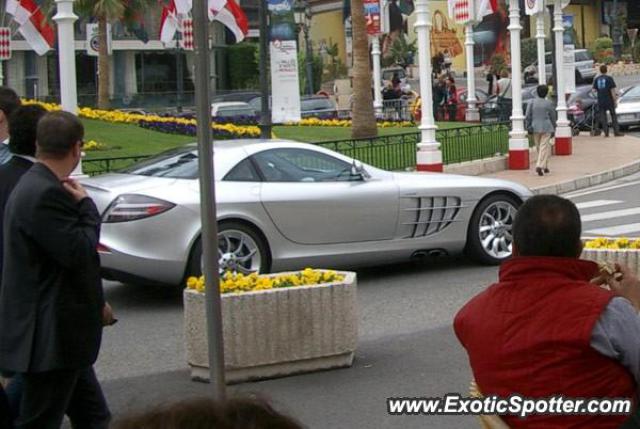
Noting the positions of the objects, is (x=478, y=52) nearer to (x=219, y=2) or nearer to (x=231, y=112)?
(x=231, y=112)

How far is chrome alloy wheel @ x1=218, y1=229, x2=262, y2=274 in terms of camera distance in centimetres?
945

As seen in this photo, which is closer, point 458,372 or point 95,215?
point 95,215

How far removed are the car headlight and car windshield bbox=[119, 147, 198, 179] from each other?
0.50 meters

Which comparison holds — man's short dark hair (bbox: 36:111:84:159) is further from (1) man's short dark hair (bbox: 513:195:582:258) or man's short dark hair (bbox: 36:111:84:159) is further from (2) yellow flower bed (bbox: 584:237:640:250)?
(2) yellow flower bed (bbox: 584:237:640:250)

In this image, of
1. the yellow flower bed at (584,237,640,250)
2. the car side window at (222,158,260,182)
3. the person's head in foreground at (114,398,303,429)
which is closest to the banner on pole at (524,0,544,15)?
the car side window at (222,158,260,182)

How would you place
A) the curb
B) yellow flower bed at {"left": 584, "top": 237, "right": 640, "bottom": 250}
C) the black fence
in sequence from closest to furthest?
1. yellow flower bed at {"left": 584, "top": 237, "right": 640, "bottom": 250}
2. the curb
3. the black fence

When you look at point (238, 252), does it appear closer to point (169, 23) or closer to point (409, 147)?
point (409, 147)

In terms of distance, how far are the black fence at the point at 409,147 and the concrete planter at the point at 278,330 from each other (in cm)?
1082

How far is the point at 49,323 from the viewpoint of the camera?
4.35 meters

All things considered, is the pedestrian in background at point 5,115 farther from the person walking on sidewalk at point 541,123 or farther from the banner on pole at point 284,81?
the banner on pole at point 284,81

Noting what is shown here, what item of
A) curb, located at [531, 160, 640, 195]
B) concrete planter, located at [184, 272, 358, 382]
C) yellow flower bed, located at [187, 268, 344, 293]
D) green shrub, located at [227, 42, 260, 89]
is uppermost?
green shrub, located at [227, 42, 260, 89]

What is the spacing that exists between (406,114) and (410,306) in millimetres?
28028

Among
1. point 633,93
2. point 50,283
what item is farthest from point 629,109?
point 50,283

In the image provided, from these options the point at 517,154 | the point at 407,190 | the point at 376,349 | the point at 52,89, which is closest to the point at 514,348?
the point at 376,349
